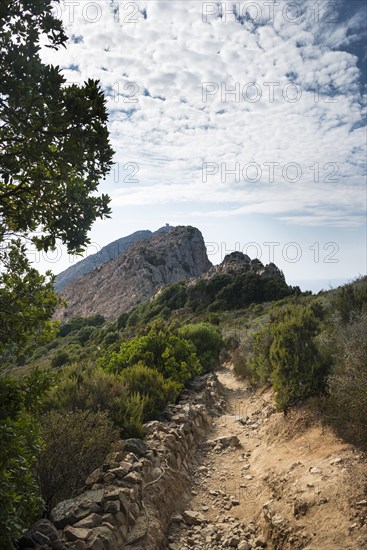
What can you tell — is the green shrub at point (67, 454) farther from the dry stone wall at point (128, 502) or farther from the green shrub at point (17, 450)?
the green shrub at point (17, 450)

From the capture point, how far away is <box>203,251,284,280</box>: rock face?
53.6 m

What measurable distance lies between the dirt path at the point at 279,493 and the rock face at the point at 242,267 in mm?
43576

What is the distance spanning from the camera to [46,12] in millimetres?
3680

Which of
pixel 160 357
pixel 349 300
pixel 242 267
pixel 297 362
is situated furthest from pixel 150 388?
pixel 242 267

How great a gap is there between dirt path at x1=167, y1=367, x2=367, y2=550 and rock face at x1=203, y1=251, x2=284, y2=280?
43.6 meters

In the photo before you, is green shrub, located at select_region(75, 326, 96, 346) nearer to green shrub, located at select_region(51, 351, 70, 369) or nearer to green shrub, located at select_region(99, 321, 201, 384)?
green shrub, located at select_region(51, 351, 70, 369)

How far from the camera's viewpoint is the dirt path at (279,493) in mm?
4605

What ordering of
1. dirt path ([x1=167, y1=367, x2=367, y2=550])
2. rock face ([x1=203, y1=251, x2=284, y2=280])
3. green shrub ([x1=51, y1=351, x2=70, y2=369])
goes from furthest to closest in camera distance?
1. rock face ([x1=203, y1=251, x2=284, y2=280])
2. green shrub ([x1=51, y1=351, x2=70, y2=369])
3. dirt path ([x1=167, y1=367, x2=367, y2=550])

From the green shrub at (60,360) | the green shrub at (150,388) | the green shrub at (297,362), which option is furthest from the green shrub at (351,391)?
the green shrub at (60,360)

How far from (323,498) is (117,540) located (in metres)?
2.71

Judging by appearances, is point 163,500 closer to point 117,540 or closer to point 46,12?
point 117,540

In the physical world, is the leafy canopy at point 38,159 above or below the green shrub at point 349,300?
above

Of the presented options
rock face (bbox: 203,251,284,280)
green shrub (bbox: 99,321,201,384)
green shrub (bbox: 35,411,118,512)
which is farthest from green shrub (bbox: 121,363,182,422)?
rock face (bbox: 203,251,284,280)

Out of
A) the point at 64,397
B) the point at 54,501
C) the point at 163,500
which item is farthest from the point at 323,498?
the point at 64,397
